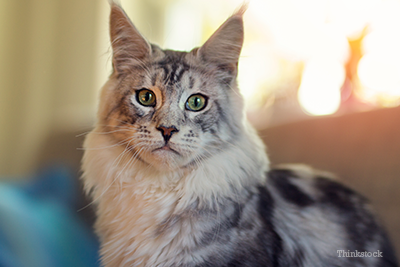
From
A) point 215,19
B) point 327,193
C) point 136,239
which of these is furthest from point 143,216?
point 215,19

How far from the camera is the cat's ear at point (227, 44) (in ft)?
3.76

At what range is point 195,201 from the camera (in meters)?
1.11

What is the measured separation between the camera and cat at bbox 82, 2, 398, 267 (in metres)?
1.04

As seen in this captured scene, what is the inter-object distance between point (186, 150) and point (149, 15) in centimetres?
155

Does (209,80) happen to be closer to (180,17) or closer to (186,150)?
(186,150)

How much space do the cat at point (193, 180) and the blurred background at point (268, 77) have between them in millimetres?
183

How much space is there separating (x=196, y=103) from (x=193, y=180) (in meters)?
0.31

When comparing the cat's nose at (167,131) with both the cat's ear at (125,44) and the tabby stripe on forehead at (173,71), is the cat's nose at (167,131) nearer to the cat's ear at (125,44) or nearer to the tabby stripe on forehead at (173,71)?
the tabby stripe on forehead at (173,71)

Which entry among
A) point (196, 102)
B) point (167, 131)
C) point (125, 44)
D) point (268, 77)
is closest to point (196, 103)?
point (196, 102)

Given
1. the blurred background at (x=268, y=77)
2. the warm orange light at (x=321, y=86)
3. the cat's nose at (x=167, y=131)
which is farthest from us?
the warm orange light at (x=321, y=86)

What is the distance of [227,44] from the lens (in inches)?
47.1

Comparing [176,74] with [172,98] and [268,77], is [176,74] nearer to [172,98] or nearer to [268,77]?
[172,98]

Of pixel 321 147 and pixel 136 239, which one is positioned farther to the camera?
pixel 321 147

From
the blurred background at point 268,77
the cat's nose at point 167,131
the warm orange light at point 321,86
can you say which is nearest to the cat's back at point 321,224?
the blurred background at point 268,77
